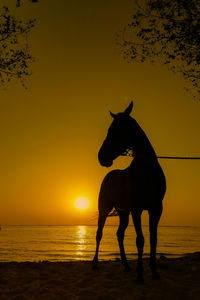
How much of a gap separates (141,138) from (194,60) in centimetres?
706

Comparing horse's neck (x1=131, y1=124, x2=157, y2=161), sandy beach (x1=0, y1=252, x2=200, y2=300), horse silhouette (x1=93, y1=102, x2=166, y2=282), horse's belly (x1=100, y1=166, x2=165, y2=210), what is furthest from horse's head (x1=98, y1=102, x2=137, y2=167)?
sandy beach (x1=0, y1=252, x2=200, y2=300)

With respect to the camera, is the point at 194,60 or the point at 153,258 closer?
the point at 153,258

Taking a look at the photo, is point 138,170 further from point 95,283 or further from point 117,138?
point 95,283

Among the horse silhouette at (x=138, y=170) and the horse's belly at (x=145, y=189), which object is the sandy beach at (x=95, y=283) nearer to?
the horse silhouette at (x=138, y=170)

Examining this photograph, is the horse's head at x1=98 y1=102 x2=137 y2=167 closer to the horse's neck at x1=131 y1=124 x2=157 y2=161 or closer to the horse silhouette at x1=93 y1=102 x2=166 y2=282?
the horse silhouette at x1=93 y1=102 x2=166 y2=282

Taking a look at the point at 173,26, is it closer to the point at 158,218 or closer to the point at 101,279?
the point at 158,218

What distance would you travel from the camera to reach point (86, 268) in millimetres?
11141

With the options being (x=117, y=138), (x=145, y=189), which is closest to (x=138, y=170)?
(x=145, y=189)

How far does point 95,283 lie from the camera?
8727mm

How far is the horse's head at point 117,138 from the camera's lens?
7.66 meters

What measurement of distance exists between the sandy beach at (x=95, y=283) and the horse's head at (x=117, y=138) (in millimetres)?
2889

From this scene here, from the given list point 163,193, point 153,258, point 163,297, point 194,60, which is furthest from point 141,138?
point 194,60

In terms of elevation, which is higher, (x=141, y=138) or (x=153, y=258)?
(x=141, y=138)

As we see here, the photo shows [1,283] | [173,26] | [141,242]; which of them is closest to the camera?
[141,242]
